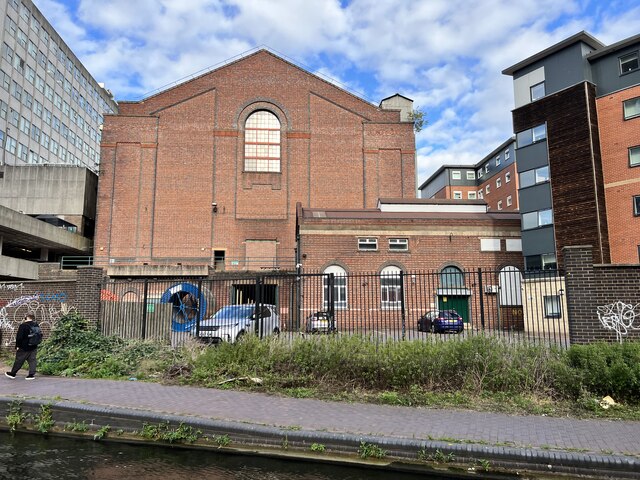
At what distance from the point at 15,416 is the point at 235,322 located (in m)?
6.64

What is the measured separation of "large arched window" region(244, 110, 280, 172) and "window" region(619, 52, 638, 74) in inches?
996

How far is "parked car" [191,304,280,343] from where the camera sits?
13320 millimetres

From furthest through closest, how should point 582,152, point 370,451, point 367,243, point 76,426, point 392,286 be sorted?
point 367,243, point 582,152, point 392,286, point 76,426, point 370,451

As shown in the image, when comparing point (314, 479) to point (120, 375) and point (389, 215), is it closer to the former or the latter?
point (120, 375)

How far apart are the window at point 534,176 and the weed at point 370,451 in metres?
23.9

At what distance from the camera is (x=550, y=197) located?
26.0 metres

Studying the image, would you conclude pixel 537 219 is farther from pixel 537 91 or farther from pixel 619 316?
pixel 619 316

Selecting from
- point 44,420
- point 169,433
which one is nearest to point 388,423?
point 169,433

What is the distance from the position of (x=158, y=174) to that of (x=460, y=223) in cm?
2495

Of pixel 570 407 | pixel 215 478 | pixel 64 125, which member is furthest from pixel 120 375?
pixel 64 125

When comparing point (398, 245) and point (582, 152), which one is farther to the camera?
point (398, 245)

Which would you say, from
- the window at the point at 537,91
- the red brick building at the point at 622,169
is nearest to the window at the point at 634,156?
the red brick building at the point at 622,169

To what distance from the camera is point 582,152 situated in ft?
81.0

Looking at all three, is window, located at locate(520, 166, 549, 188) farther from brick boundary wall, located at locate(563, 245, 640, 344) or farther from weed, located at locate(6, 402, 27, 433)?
weed, located at locate(6, 402, 27, 433)
